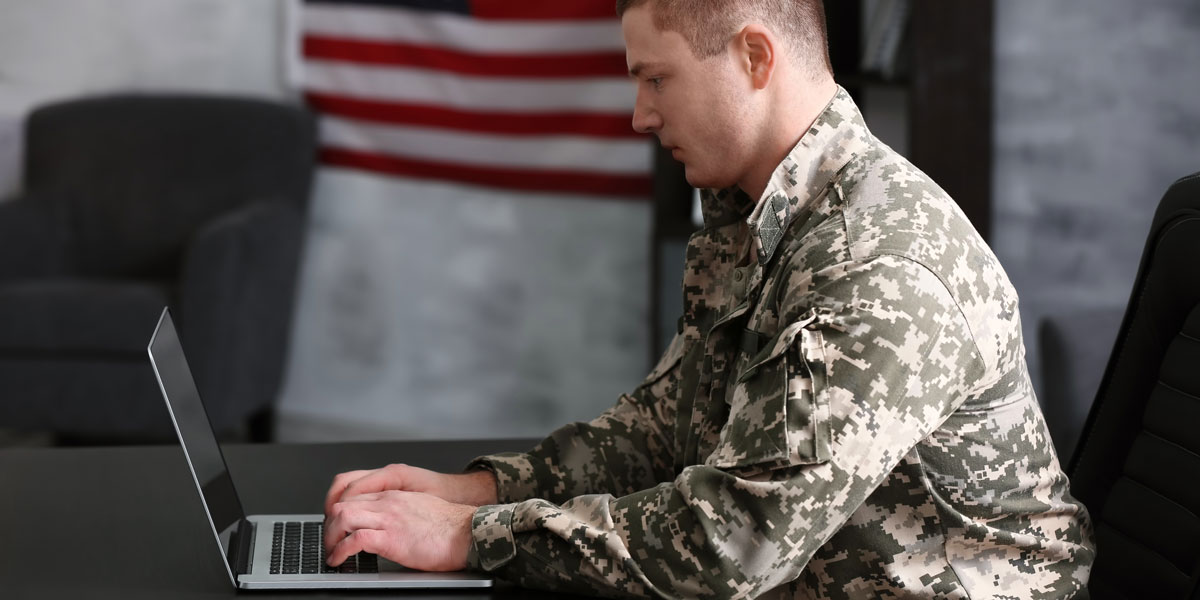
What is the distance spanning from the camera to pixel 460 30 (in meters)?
3.41

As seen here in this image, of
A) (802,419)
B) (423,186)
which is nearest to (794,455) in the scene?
(802,419)

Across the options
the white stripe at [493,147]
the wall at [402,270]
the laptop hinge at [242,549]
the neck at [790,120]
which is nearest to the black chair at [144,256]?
the white stripe at [493,147]

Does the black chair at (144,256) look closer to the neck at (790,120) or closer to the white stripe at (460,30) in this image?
the white stripe at (460,30)

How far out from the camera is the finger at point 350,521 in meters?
1.00

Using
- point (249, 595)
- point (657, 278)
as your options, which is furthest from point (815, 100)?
point (657, 278)

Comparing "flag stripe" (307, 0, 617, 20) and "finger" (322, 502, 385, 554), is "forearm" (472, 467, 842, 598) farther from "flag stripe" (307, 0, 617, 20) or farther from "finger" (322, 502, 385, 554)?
"flag stripe" (307, 0, 617, 20)

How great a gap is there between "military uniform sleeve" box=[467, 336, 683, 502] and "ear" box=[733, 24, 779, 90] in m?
0.31

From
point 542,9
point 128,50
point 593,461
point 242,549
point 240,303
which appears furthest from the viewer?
point 128,50

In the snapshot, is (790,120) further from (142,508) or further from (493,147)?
(493,147)

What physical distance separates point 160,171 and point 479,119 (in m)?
0.88

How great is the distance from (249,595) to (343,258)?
112 inches

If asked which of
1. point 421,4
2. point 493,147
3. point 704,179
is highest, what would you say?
point 704,179

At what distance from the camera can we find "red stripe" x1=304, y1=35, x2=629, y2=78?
325 cm

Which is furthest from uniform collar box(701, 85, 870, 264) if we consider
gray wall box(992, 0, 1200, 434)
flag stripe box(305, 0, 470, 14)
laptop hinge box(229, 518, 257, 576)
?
flag stripe box(305, 0, 470, 14)
